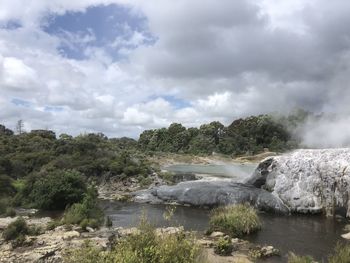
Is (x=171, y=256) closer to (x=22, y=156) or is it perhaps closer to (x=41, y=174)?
(x=41, y=174)

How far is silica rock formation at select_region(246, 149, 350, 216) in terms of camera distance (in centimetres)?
2830

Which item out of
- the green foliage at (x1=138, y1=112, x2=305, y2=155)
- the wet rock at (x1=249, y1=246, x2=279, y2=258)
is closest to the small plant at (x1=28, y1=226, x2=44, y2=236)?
the wet rock at (x1=249, y1=246, x2=279, y2=258)

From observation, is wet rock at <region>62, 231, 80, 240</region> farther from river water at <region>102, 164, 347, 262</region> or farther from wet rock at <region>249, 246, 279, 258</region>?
wet rock at <region>249, 246, 279, 258</region>

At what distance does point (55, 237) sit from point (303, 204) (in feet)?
56.9

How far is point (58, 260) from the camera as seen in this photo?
15.9 meters

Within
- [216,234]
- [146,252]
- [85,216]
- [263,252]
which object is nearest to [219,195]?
[216,234]

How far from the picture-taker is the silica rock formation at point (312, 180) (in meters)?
28.3

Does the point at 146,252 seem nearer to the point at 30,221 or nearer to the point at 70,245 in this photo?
the point at 70,245

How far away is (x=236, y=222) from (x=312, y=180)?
9.33m

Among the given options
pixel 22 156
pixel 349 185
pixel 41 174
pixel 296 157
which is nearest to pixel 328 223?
pixel 349 185

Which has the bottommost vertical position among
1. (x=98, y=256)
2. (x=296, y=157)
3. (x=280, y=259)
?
(x=280, y=259)

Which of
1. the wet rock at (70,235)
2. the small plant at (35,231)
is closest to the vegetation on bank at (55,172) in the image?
the small plant at (35,231)

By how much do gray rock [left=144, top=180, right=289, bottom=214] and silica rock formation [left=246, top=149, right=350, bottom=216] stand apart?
1.00 m

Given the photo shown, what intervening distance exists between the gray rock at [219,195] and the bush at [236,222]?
21.4 ft
